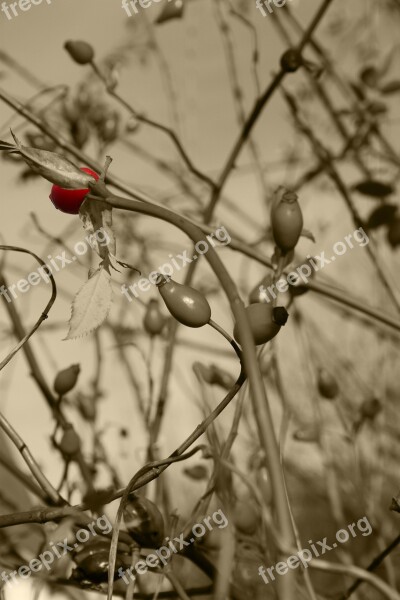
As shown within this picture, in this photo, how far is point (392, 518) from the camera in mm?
3008

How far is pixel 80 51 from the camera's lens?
40.6 inches

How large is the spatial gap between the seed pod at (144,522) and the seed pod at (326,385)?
0.55m

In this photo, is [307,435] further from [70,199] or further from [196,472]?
[70,199]

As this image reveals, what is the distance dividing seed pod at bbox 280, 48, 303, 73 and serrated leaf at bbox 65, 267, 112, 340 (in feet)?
1.83

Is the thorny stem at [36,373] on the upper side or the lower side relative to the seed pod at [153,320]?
lower

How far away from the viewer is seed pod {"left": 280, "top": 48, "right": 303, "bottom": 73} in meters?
0.89

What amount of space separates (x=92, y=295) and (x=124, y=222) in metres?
1.42

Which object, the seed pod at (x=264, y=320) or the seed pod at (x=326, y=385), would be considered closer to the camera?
the seed pod at (x=264, y=320)

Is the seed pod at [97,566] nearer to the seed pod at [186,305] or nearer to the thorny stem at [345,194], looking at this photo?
the seed pod at [186,305]

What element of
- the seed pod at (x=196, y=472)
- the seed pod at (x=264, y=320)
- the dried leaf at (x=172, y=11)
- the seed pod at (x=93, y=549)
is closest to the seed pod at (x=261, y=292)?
the seed pod at (x=264, y=320)

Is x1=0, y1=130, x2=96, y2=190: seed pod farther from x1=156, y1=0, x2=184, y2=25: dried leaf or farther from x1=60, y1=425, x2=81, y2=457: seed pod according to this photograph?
x1=156, y1=0, x2=184, y2=25: dried leaf

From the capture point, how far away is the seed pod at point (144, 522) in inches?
24.0

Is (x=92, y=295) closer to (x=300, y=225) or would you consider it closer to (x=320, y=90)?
(x=300, y=225)

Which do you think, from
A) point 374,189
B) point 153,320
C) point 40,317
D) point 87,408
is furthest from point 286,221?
point 87,408
